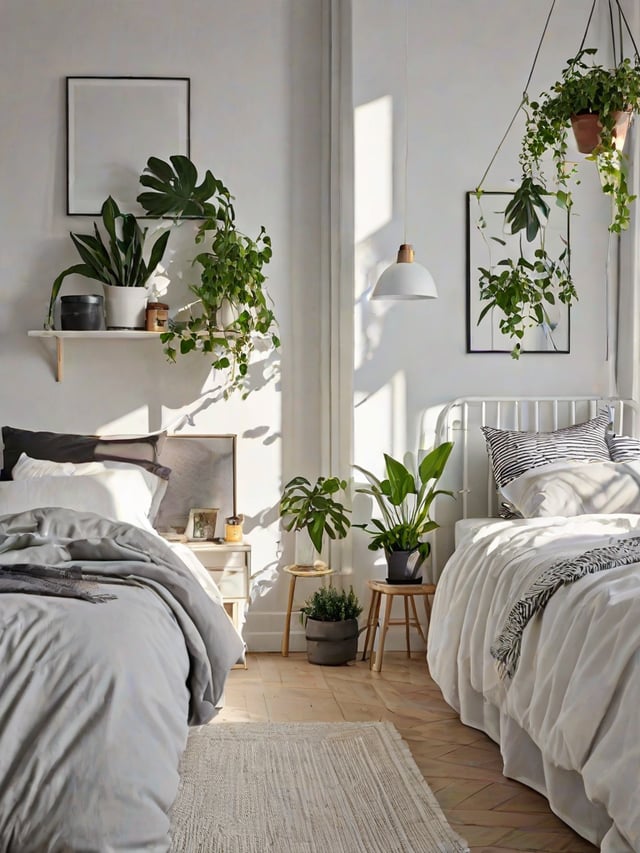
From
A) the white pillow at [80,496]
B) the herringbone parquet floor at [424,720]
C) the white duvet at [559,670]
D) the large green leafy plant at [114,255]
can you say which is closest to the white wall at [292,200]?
the large green leafy plant at [114,255]

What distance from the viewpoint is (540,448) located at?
420 cm

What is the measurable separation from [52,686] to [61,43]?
3403 millimetres

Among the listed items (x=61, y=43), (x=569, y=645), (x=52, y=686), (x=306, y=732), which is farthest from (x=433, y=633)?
(x=61, y=43)

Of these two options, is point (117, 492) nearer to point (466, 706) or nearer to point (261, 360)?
point (261, 360)

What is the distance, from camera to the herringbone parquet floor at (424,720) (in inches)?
102

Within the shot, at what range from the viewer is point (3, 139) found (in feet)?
15.0

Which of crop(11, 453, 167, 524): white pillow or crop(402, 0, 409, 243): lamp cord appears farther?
crop(402, 0, 409, 243): lamp cord

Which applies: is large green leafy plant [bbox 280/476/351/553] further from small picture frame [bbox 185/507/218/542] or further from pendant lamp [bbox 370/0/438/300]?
pendant lamp [bbox 370/0/438/300]

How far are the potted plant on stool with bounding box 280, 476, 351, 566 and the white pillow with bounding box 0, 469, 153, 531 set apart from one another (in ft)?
2.34

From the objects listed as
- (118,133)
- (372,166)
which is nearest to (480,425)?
(372,166)

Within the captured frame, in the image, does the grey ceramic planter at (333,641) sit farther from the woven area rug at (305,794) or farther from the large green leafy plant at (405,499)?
the woven area rug at (305,794)

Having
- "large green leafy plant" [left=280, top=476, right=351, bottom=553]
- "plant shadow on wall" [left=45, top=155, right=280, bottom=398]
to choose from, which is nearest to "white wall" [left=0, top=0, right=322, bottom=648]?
"plant shadow on wall" [left=45, top=155, right=280, bottom=398]

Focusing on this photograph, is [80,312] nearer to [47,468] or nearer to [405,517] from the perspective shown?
[47,468]

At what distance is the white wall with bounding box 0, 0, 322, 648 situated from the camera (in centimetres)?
457
